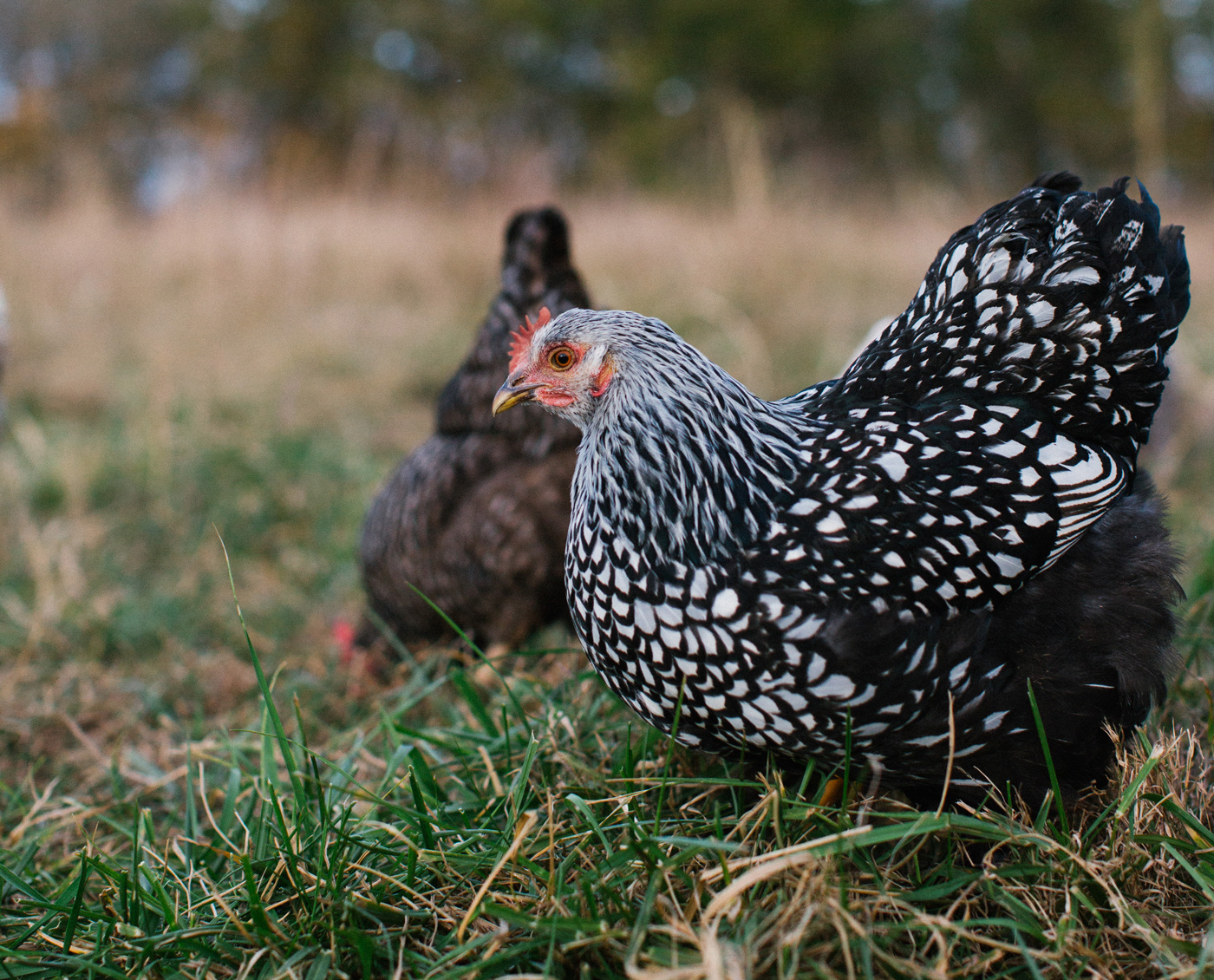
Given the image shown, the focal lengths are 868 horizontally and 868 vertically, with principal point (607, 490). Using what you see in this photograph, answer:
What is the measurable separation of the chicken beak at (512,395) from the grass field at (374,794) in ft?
1.82

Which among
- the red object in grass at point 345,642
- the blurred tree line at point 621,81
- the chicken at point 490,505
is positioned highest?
the blurred tree line at point 621,81

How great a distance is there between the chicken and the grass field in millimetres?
165

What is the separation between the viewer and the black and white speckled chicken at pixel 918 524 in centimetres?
143

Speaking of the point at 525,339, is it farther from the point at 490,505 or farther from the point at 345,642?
the point at 345,642

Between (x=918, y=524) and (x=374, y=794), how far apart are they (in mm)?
1183

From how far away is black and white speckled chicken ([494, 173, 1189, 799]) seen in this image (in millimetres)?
1427

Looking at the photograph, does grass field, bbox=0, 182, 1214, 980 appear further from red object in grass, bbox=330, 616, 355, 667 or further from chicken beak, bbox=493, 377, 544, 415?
chicken beak, bbox=493, 377, 544, 415

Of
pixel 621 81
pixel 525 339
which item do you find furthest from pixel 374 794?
pixel 621 81

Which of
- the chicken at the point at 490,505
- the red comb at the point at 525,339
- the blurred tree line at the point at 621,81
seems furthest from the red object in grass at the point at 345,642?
the blurred tree line at the point at 621,81

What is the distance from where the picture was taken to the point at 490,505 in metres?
2.63

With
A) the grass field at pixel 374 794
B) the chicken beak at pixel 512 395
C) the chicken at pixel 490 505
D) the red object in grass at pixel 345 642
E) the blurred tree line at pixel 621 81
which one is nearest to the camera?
the grass field at pixel 374 794

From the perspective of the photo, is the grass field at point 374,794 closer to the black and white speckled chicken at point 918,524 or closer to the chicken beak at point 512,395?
the black and white speckled chicken at point 918,524

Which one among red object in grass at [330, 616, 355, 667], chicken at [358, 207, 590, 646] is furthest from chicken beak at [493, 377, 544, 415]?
red object in grass at [330, 616, 355, 667]

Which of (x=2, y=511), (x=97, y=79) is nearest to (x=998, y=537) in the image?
(x=2, y=511)
